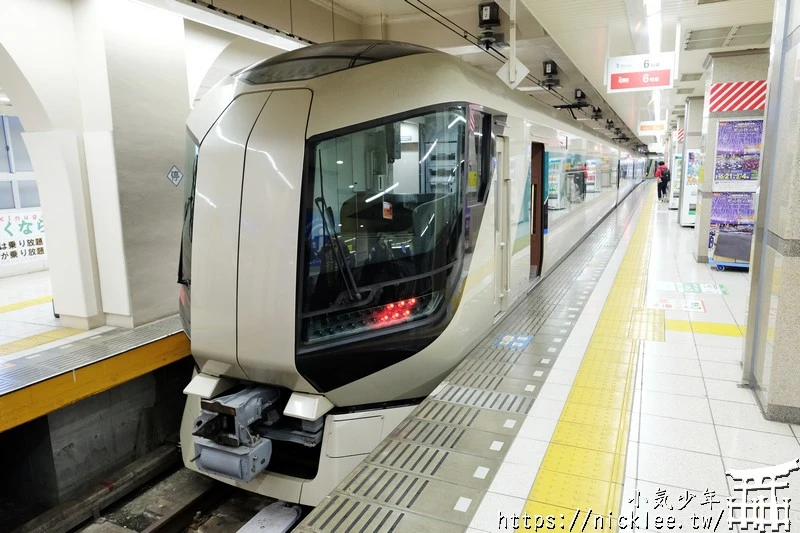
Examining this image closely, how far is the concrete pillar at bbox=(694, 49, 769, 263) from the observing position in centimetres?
826

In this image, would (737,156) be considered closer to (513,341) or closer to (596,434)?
(513,341)

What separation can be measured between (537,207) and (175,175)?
457 centimetres

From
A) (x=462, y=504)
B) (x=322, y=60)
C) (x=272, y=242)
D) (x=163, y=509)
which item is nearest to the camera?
(x=462, y=504)

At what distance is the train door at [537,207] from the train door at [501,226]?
7.50 feet

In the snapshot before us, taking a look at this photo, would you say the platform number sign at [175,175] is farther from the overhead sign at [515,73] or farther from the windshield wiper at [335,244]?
the overhead sign at [515,73]

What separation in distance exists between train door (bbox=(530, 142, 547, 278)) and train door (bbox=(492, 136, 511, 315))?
2.29 metres

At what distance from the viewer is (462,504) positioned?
2.48 meters

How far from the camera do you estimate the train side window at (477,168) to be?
12.3 feet

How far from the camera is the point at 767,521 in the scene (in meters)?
2.31

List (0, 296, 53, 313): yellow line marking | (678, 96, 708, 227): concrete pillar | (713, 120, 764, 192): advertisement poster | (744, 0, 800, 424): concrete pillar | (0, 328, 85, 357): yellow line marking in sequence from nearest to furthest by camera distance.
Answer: (744, 0, 800, 424): concrete pillar → (0, 328, 85, 357): yellow line marking → (0, 296, 53, 313): yellow line marking → (713, 120, 764, 192): advertisement poster → (678, 96, 708, 227): concrete pillar

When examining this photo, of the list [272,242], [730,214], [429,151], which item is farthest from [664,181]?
[272,242]

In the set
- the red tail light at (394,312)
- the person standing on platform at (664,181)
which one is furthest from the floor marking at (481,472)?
the person standing on platform at (664,181)

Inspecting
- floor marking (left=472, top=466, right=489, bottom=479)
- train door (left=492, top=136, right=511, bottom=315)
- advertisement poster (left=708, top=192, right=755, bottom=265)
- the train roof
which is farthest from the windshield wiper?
advertisement poster (left=708, top=192, right=755, bottom=265)

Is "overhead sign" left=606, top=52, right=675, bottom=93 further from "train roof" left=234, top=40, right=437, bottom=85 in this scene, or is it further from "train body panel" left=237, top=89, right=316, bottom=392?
"train body panel" left=237, top=89, right=316, bottom=392
